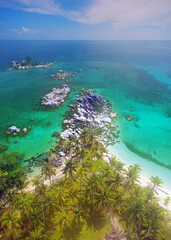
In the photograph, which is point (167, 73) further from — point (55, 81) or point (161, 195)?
point (161, 195)

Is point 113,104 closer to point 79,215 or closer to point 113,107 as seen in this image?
point 113,107

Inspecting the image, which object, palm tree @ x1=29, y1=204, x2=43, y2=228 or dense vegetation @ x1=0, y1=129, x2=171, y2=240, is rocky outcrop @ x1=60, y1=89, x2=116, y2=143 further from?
palm tree @ x1=29, y1=204, x2=43, y2=228

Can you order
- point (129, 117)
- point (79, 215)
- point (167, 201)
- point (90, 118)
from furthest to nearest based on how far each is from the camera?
point (129, 117), point (90, 118), point (167, 201), point (79, 215)

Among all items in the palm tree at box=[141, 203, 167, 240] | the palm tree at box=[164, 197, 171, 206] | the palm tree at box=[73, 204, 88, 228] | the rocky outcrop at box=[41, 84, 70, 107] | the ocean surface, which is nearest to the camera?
the palm tree at box=[141, 203, 167, 240]

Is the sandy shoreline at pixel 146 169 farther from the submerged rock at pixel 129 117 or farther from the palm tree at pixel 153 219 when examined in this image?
the submerged rock at pixel 129 117

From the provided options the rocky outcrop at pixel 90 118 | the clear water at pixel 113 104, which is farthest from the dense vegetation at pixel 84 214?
the rocky outcrop at pixel 90 118

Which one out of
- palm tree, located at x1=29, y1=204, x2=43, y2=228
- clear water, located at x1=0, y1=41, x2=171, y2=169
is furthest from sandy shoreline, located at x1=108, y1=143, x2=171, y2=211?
palm tree, located at x1=29, y1=204, x2=43, y2=228

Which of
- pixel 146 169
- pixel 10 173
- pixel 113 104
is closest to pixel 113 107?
pixel 113 104

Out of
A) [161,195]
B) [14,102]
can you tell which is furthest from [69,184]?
[14,102]

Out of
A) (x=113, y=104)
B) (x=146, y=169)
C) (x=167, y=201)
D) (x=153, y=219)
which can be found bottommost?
(x=167, y=201)
